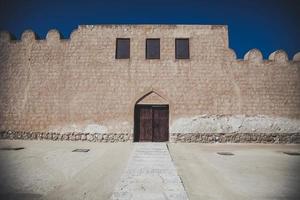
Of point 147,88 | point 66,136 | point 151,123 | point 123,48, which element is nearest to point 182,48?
point 147,88

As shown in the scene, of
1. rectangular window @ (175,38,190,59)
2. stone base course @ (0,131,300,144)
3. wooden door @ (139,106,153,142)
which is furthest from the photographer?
rectangular window @ (175,38,190,59)

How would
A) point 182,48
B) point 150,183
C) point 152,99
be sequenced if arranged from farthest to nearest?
point 182,48 → point 152,99 → point 150,183

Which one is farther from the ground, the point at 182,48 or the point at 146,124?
the point at 182,48

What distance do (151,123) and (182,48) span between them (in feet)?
15.3

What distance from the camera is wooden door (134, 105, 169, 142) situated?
11.5 meters

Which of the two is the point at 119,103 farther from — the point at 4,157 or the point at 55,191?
the point at 55,191

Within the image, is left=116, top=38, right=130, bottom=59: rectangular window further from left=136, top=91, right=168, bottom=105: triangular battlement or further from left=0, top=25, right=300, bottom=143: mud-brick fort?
left=136, top=91, right=168, bottom=105: triangular battlement

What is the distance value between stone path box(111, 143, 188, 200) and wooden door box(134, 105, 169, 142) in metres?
5.23

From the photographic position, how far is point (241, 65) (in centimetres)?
1159

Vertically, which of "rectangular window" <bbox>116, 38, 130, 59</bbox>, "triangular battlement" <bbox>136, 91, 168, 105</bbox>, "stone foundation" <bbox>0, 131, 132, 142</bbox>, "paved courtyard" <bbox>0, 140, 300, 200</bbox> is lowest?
"paved courtyard" <bbox>0, 140, 300, 200</bbox>

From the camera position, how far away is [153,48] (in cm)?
1192

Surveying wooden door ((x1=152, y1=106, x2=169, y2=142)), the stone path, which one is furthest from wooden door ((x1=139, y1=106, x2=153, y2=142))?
the stone path

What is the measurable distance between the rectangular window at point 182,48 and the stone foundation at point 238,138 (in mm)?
4425

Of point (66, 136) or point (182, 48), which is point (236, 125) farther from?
point (66, 136)
